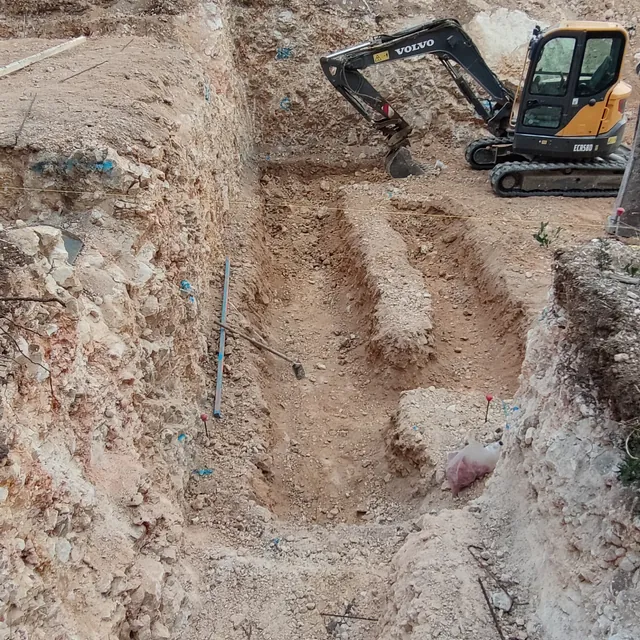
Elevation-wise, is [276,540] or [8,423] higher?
[8,423]

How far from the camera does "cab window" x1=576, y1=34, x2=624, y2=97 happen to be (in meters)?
8.58

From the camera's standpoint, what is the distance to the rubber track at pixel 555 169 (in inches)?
385

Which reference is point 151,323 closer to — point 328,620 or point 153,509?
point 153,509

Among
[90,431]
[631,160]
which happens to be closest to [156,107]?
[90,431]

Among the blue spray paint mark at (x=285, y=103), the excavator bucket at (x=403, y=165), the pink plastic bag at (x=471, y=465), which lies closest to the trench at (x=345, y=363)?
the pink plastic bag at (x=471, y=465)

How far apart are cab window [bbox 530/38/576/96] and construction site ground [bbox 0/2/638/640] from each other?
1.83 metres

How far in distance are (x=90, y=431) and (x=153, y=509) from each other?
0.83m

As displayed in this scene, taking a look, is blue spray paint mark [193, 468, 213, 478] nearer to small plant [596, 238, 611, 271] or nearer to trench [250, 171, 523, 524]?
trench [250, 171, 523, 524]

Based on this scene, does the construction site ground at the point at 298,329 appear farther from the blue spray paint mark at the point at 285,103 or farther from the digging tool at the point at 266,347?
the blue spray paint mark at the point at 285,103

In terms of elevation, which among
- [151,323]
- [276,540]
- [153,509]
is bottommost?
[276,540]

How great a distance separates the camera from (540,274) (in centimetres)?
782

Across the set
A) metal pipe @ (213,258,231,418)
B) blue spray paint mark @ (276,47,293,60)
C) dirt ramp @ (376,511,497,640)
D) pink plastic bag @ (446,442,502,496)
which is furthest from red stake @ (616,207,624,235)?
blue spray paint mark @ (276,47,293,60)

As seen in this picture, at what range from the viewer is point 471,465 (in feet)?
16.7

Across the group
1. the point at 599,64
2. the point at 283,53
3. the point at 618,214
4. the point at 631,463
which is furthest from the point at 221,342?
the point at 283,53
